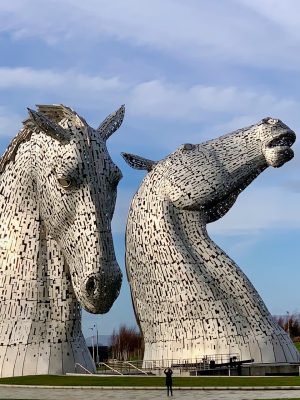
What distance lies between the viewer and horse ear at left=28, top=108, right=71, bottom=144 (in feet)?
38.1

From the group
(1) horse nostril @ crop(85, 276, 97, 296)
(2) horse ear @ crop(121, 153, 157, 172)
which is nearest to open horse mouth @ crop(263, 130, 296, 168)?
(2) horse ear @ crop(121, 153, 157, 172)

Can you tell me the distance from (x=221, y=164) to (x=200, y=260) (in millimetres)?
3466

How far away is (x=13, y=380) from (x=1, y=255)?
2.35 metres

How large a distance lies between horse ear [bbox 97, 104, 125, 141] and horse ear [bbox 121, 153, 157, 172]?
45.7ft

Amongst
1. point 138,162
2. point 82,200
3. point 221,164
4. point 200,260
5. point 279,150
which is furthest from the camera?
point 138,162

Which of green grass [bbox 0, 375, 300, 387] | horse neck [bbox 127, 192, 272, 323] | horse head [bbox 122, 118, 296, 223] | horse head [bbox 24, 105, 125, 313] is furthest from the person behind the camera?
horse head [bbox 122, 118, 296, 223]

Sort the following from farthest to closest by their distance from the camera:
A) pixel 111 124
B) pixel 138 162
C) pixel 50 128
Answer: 1. pixel 138 162
2. pixel 111 124
3. pixel 50 128

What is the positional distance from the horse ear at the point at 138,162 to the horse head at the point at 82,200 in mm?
14962

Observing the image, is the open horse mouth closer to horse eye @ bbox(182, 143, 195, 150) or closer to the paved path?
horse eye @ bbox(182, 143, 195, 150)

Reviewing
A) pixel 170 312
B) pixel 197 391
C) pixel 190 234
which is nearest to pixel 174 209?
pixel 190 234

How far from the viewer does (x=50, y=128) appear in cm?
1163

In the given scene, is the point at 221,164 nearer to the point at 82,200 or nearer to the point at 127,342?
the point at 82,200

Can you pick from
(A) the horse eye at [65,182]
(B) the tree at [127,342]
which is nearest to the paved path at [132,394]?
(A) the horse eye at [65,182]

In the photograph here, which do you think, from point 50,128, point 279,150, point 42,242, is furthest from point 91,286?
point 279,150
